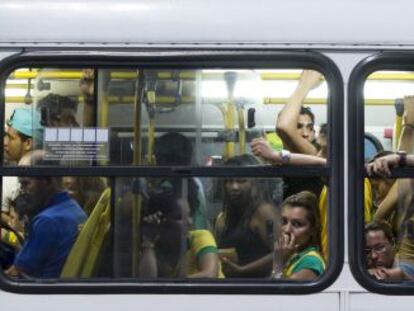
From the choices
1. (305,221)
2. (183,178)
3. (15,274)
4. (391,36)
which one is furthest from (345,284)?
(15,274)

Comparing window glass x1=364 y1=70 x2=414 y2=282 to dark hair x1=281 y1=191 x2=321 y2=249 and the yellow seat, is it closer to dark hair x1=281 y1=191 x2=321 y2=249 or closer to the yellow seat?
dark hair x1=281 y1=191 x2=321 y2=249

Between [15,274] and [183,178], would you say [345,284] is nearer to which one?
[183,178]

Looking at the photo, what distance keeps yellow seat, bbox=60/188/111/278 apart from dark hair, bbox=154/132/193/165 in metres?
0.30

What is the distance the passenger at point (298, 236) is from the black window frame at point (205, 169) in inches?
3.2

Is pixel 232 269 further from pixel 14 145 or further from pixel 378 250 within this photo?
pixel 14 145

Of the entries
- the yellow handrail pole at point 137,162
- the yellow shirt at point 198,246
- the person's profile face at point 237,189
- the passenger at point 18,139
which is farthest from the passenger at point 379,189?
the passenger at point 18,139

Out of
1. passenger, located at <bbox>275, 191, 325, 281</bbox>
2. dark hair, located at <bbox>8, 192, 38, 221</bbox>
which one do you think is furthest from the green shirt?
dark hair, located at <bbox>8, 192, 38, 221</bbox>

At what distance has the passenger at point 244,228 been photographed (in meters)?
4.38

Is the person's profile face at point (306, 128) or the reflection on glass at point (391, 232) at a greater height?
the person's profile face at point (306, 128)

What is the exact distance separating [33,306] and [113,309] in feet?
1.14

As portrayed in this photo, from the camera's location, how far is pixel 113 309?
4.30 metres

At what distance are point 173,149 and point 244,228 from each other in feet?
1.54

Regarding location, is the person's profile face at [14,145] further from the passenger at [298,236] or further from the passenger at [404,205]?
the passenger at [404,205]

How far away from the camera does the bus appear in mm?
4359
